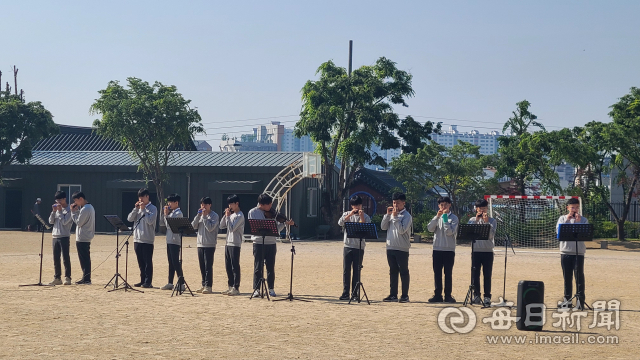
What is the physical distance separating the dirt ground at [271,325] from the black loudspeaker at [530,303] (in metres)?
0.18

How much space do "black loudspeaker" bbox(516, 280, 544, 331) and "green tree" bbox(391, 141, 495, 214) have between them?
73.0 ft

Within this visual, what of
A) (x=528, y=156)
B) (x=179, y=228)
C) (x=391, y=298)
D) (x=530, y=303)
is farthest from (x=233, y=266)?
(x=528, y=156)

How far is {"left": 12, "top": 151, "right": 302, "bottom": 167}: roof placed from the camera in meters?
34.3

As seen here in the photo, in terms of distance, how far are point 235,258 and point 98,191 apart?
2500cm

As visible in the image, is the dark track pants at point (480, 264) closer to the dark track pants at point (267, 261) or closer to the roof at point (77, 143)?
the dark track pants at point (267, 261)

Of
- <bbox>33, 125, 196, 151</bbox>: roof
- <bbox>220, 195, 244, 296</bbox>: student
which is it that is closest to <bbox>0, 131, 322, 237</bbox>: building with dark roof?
<bbox>33, 125, 196, 151</bbox>: roof

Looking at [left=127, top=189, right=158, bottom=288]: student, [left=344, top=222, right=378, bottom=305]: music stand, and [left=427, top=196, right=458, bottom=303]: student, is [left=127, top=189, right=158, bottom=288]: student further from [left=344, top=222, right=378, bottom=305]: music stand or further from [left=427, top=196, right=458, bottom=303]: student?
[left=427, top=196, right=458, bottom=303]: student

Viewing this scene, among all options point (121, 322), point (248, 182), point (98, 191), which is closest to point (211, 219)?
point (121, 322)

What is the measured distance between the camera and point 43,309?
34.1 feet

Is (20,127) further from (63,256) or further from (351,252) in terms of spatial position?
(351,252)

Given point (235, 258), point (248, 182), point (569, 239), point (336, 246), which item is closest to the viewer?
point (569, 239)

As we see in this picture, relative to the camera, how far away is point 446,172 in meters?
31.4

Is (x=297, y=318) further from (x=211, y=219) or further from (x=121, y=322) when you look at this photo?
(x=211, y=219)

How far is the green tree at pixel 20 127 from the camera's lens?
3600 cm
